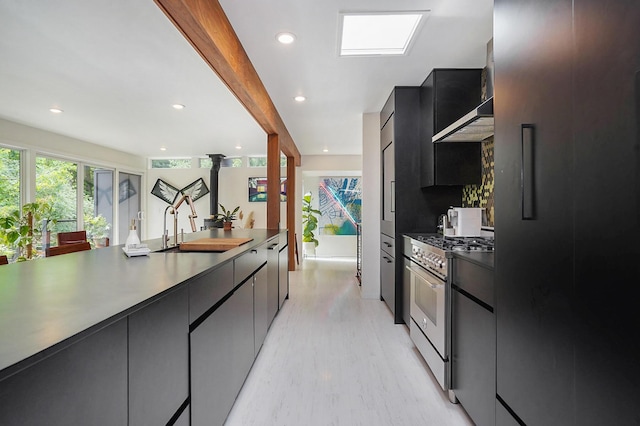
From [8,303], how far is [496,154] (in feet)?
5.84

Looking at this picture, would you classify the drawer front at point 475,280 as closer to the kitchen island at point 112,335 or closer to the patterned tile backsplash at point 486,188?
the patterned tile backsplash at point 486,188

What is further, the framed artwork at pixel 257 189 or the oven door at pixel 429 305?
the framed artwork at pixel 257 189

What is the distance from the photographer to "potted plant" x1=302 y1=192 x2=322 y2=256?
7.88 metres

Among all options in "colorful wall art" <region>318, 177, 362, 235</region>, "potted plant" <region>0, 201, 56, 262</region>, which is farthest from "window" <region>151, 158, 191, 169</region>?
"colorful wall art" <region>318, 177, 362, 235</region>

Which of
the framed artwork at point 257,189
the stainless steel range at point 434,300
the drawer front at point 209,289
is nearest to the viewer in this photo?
the drawer front at point 209,289

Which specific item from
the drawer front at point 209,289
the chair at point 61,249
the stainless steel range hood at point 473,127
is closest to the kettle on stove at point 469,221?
the stainless steel range hood at point 473,127

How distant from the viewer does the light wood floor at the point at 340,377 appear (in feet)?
6.08

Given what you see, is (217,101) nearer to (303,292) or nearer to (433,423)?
(303,292)

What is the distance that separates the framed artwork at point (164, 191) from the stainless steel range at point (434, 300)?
719 centimetres

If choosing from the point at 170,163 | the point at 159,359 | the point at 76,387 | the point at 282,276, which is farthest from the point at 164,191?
the point at 76,387

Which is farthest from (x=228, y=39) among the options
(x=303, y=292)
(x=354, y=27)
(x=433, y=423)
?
(x=303, y=292)

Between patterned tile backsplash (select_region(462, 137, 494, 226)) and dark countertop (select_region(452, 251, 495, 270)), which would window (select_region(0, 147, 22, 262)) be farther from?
patterned tile backsplash (select_region(462, 137, 494, 226))

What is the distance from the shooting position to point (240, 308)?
200 cm

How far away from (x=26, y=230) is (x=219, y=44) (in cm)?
455
